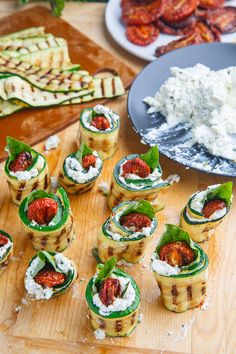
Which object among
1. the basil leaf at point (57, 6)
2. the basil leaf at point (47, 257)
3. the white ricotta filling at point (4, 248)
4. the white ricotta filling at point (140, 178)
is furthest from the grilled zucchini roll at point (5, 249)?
the basil leaf at point (57, 6)

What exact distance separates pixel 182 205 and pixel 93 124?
2.34 feet

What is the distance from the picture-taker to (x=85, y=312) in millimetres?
2836

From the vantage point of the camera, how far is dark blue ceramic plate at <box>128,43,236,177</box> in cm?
336

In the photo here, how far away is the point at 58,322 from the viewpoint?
279cm

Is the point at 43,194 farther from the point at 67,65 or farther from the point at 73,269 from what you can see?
the point at 67,65

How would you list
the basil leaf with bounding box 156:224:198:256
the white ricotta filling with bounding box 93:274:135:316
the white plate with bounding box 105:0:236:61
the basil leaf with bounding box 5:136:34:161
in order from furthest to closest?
the white plate with bounding box 105:0:236:61 → the basil leaf with bounding box 5:136:34:161 → the basil leaf with bounding box 156:224:198:256 → the white ricotta filling with bounding box 93:274:135:316

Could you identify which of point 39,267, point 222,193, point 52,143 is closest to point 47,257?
point 39,267

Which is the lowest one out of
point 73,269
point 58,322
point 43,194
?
point 58,322

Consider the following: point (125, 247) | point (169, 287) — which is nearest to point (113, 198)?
point (125, 247)

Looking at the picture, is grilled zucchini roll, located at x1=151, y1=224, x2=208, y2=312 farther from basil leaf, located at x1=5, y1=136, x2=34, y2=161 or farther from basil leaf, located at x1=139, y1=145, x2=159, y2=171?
basil leaf, located at x1=5, y1=136, x2=34, y2=161

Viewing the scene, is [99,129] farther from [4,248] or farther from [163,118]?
[4,248]

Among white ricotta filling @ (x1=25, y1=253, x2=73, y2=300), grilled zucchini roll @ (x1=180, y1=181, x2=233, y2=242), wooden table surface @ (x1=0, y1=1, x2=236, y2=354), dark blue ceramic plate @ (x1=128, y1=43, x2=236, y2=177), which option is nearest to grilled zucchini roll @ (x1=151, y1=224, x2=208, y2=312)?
wooden table surface @ (x1=0, y1=1, x2=236, y2=354)

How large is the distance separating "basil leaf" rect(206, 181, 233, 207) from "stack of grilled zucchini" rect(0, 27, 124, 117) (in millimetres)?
1225

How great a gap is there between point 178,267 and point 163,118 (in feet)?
4.03
